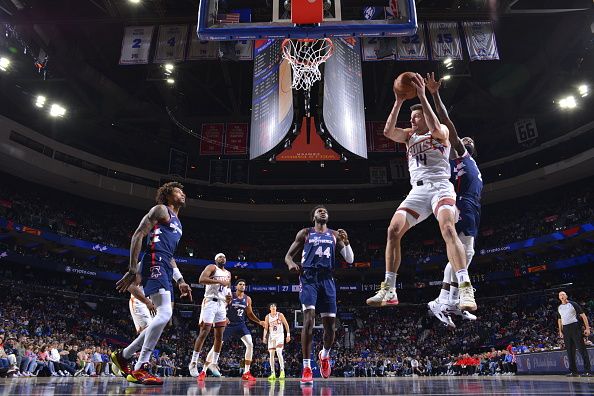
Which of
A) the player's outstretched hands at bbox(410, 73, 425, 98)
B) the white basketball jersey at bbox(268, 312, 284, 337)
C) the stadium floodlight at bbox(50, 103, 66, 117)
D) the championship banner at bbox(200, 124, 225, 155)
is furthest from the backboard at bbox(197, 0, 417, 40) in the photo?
the stadium floodlight at bbox(50, 103, 66, 117)

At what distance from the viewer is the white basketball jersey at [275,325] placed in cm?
1312

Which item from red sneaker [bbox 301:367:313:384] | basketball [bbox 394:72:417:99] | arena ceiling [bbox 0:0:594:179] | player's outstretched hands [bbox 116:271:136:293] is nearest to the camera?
player's outstretched hands [bbox 116:271:136:293]

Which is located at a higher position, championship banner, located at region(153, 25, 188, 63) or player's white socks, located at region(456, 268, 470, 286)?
championship banner, located at region(153, 25, 188, 63)

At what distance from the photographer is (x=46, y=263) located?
2792 centimetres

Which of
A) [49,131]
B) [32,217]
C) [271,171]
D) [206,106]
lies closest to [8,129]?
[49,131]

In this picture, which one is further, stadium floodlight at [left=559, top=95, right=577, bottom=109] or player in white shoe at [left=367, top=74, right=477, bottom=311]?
stadium floodlight at [left=559, top=95, right=577, bottom=109]

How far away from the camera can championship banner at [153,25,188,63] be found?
50.8 ft

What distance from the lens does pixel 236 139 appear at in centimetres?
2258

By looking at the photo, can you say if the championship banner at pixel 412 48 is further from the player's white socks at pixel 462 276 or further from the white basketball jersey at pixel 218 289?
the player's white socks at pixel 462 276

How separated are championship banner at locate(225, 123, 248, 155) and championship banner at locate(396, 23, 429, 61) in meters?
9.37

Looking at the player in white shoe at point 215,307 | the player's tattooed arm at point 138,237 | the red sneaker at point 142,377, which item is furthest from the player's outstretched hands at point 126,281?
the player in white shoe at point 215,307

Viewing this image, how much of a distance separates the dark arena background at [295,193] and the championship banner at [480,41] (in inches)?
2.6

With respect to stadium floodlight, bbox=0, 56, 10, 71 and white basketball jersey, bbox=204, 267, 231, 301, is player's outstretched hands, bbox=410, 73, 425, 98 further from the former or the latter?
stadium floodlight, bbox=0, 56, 10, 71

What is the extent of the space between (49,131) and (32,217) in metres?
5.59
